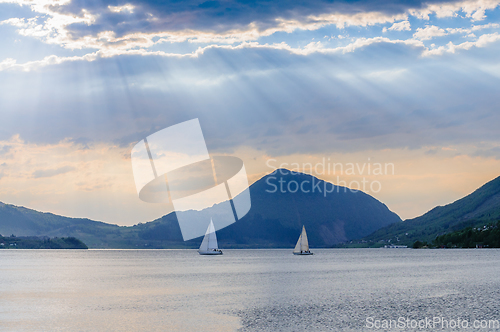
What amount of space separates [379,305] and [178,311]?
87.4ft

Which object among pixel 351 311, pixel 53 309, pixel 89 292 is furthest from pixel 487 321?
pixel 89 292

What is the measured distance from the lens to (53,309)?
63625 mm

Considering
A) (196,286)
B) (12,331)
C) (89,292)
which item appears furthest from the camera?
(196,286)

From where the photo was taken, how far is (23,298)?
7625cm

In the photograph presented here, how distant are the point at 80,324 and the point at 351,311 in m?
31.6

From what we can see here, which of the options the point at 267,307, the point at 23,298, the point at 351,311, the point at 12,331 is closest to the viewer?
the point at 12,331

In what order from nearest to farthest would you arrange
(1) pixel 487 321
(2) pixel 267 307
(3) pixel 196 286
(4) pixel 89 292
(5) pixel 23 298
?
(1) pixel 487 321, (2) pixel 267 307, (5) pixel 23 298, (4) pixel 89 292, (3) pixel 196 286

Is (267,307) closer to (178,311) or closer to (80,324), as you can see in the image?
(178,311)

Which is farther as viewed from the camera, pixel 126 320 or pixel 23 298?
pixel 23 298

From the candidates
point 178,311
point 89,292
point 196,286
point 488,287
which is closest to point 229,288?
point 196,286

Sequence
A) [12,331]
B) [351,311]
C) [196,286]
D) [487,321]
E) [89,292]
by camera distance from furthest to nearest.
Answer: [196,286] → [89,292] → [351,311] → [487,321] → [12,331]

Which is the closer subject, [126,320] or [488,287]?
[126,320]

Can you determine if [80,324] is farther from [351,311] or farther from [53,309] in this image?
[351,311]

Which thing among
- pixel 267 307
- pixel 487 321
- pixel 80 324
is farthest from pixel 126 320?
pixel 487 321
